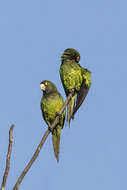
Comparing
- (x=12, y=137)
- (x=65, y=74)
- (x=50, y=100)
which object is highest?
(x=65, y=74)

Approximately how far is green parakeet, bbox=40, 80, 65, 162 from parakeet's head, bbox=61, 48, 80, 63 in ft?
2.35

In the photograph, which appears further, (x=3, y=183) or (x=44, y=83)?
(x=44, y=83)

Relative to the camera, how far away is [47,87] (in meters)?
8.13

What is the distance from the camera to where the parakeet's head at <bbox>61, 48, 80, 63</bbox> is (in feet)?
26.7

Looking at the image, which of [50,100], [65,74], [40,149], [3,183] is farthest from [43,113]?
[3,183]

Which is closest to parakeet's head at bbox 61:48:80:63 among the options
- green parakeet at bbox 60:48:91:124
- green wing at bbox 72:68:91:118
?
green parakeet at bbox 60:48:91:124

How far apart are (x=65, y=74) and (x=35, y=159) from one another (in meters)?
4.74

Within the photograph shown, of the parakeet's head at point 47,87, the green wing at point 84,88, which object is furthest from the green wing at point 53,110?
the green wing at point 84,88

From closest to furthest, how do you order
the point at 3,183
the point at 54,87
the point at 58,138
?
the point at 3,183, the point at 58,138, the point at 54,87

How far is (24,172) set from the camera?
128 inches

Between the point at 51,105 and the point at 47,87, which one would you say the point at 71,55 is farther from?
the point at 51,105

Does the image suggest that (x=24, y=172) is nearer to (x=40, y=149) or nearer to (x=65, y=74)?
(x=40, y=149)

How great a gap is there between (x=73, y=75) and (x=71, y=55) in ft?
1.75

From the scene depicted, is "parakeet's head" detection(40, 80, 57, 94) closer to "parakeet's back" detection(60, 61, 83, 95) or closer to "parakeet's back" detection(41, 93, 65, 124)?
"parakeet's back" detection(41, 93, 65, 124)
